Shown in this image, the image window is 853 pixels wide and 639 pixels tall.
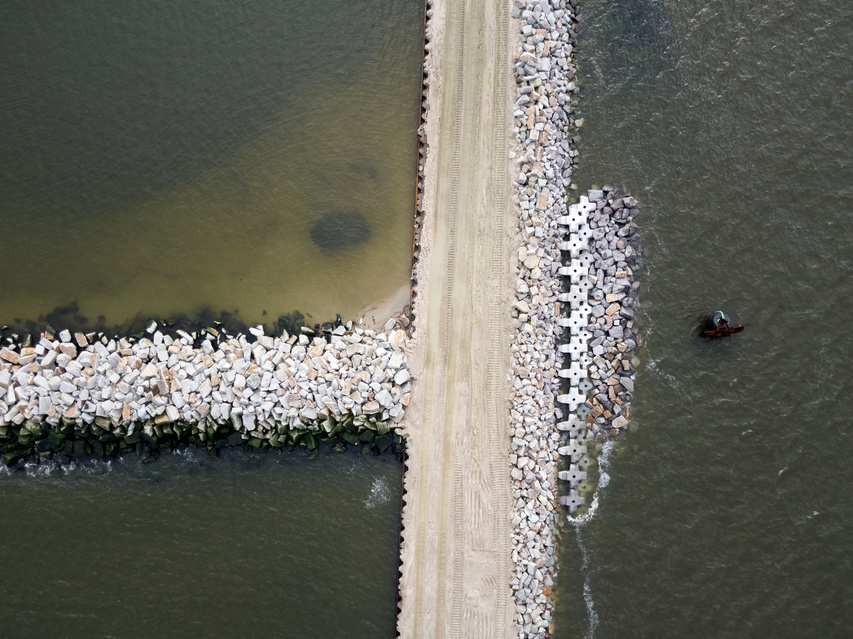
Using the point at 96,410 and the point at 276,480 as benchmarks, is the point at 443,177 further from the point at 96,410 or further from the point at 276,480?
the point at 96,410

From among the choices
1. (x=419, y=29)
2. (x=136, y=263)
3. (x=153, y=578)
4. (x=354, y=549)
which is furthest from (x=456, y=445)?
(x=419, y=29)

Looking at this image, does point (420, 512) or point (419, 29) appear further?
point (419, 29)

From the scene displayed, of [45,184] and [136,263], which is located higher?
[45,184]

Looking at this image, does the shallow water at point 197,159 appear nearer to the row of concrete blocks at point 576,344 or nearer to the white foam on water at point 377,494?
the row of concrete blocks at point 576,344

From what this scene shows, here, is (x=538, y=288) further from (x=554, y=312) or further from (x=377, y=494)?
(x=377, y=494)

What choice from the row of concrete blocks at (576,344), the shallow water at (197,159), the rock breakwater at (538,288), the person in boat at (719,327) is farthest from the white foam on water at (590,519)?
the shallow water at (197,159)

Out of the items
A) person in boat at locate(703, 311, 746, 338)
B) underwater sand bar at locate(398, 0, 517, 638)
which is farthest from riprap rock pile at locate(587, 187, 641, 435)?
underwater sand bar at locate(398, 0, 517, 638)
